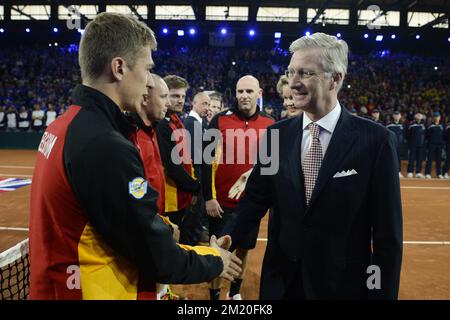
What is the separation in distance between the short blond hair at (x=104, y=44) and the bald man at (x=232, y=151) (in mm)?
2899

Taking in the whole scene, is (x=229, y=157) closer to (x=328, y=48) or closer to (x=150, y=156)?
(x=150, y=156)

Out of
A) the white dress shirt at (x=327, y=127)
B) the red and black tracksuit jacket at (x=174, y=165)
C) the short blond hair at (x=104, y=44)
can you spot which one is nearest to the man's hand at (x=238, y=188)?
the red and black tracksuit jacket at (x=174, y=165)

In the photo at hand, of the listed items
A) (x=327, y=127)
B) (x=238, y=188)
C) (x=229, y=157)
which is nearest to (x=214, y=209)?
(x=238, y=188)

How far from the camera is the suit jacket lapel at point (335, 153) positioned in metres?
2.04

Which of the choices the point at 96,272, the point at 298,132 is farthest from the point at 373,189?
the point at 96,272

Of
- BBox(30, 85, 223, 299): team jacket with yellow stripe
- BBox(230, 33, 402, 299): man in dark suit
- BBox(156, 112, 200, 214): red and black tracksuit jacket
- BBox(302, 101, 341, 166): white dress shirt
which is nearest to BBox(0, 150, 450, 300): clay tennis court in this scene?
BBox(156, 112, 200, 214): red and black tracksuit jacket

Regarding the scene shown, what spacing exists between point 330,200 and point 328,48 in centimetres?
85

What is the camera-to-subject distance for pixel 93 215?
1417 mm

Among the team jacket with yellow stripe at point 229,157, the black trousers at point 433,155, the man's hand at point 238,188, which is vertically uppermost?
the team jacket with yellow stripe at point 229,157

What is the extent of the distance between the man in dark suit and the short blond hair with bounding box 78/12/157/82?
1.00 metres

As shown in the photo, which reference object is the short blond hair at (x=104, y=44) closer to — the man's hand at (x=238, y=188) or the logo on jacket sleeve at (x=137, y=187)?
the logo on jacket sleeve at (x=137, y=187)

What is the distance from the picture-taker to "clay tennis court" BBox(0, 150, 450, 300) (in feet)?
14.9

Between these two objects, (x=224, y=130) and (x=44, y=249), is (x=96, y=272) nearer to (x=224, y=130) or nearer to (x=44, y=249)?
(x=44, y=249)

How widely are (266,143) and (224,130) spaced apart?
2.15 meters
